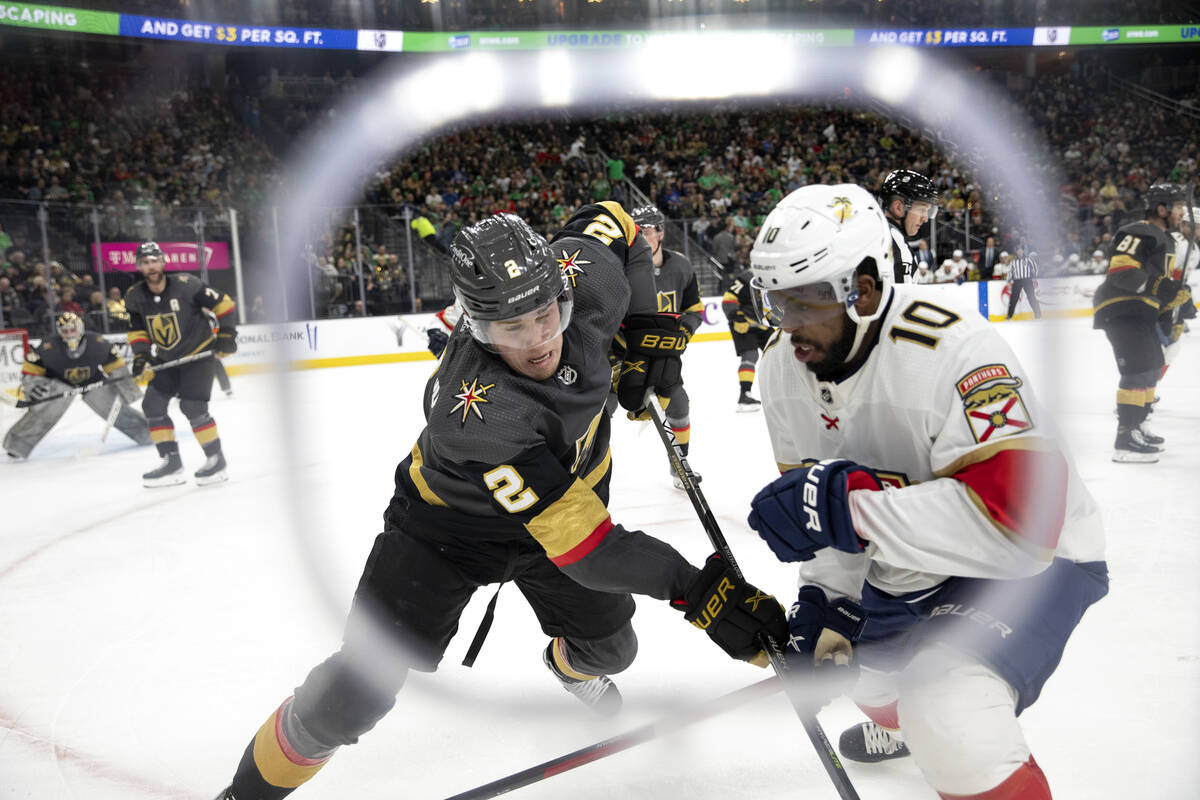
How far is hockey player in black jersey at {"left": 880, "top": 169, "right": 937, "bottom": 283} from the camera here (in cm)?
313

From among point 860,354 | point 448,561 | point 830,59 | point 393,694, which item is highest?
point 830,59

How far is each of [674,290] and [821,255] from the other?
3859mm

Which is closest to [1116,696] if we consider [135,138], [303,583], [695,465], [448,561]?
[448,561]

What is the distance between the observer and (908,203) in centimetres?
322

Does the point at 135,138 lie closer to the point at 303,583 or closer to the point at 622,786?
the point at 303,583

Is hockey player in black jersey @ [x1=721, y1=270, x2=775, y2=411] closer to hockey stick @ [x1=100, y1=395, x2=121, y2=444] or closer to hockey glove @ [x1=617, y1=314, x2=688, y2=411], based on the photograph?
hockey glove @ [x1=617, y1=314, x2=688, y2=411]

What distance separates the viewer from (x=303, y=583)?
3461 millimetres

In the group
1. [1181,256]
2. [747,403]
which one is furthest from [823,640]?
[747,403]

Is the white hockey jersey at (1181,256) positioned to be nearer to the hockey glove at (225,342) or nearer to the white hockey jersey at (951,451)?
the white hockey jersey at (951,451)

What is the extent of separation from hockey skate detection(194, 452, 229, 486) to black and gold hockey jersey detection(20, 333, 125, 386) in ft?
5.42

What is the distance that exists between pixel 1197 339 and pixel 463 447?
33.8 feet

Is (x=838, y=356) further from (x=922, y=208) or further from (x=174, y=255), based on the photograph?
(x=174, y=255)

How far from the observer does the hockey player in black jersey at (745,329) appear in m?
7.00

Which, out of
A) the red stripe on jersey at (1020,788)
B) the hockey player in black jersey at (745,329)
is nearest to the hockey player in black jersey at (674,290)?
the hockey player in black jersey at (745,329)
